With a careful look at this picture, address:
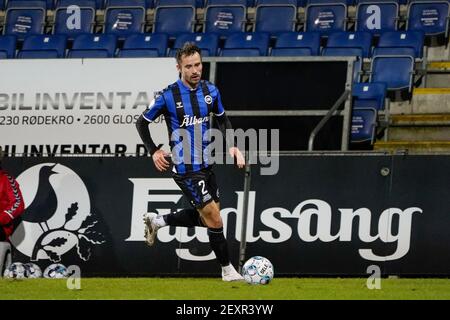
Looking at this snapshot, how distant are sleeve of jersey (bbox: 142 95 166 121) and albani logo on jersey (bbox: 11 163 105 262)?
10.1 feet

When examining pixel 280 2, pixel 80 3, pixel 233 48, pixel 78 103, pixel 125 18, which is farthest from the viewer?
pixel 80 3

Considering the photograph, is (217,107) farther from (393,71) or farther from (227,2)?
(227,2)

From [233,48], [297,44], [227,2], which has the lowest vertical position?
[233,48]

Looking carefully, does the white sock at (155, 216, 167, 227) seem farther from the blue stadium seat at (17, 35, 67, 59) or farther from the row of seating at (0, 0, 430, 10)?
the row of seating at (0, 0, 430, 10)

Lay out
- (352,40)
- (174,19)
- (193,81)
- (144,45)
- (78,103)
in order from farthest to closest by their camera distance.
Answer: (174,19) < (144,45) < (352,40) < (78,103) < (193,81)

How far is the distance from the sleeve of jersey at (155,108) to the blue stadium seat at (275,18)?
827 centimetres

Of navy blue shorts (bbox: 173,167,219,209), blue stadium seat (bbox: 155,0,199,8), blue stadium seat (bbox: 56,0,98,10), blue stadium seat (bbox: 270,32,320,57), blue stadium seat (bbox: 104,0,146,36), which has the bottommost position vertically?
navy blue shorts (bbox: 173,167,219,209)

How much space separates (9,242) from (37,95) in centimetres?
234

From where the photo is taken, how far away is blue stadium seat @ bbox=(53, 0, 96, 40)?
23797 mm

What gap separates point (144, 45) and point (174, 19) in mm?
1373

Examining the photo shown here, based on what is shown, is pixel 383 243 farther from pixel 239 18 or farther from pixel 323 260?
pixel 239 18

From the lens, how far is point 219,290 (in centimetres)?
1317

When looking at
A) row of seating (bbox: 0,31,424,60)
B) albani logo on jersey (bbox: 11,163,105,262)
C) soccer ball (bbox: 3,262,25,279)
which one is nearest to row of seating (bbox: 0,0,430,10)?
row of seating (bbox: 0,31,424,60)

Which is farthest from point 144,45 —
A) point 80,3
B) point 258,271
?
point 258,271
